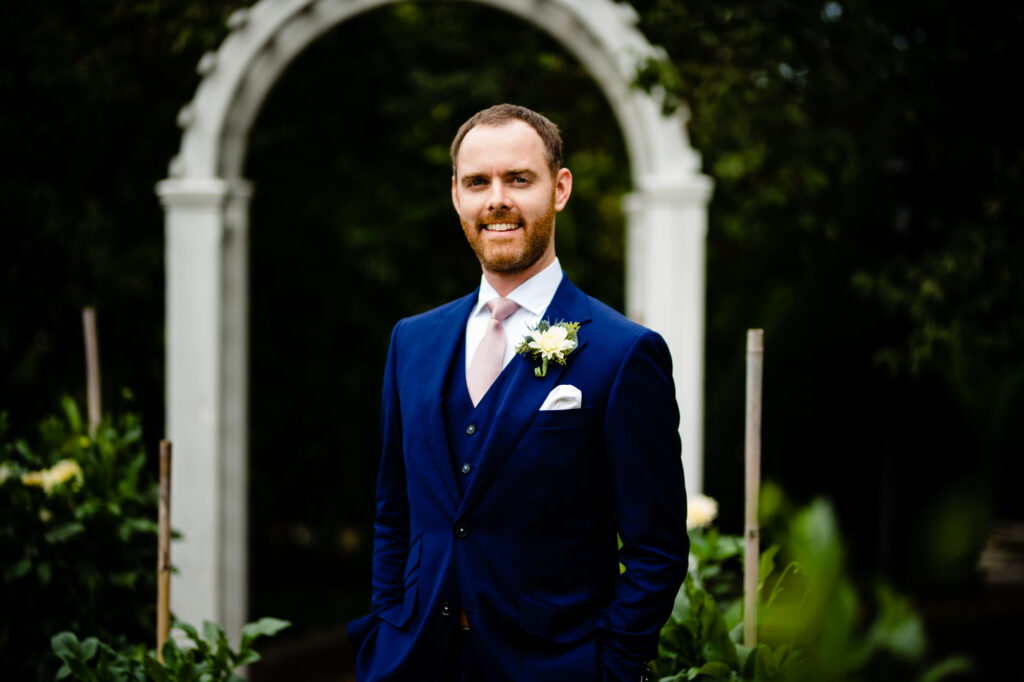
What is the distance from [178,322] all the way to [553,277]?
246 cm

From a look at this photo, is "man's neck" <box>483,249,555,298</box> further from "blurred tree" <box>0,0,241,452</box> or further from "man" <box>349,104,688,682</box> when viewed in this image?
"blurred tree" <box>0,0,241,452</box>

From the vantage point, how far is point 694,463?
376 cm

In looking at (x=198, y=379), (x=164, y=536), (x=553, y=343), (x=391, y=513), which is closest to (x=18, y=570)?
(x=164, y=536)

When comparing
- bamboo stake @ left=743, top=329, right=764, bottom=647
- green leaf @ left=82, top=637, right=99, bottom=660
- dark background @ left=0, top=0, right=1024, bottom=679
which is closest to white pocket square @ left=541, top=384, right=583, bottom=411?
bamboo stake @ left=743, top=329, right=764, bottom=647

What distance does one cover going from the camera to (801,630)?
1616 millimetres

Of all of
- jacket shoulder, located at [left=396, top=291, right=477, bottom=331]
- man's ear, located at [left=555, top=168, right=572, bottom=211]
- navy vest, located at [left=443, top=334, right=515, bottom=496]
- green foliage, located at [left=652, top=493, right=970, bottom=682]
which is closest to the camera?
green foliage, located at [left=652, top=493, right=970, bottom=682]

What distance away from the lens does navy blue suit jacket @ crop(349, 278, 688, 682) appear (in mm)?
1758

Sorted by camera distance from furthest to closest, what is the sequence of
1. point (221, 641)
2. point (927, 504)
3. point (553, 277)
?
point (927, 504)
point (221, 641)
point (553, 277)

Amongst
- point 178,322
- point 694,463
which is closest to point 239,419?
point 178,322

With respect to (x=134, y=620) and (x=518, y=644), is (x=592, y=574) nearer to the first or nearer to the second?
(x=518, y=644)

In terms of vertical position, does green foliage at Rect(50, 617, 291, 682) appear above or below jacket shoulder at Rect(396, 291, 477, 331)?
below

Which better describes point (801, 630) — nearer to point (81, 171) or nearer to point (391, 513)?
point (391, 513)

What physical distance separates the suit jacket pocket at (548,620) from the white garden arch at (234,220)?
210cm

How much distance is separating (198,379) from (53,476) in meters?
0.87
